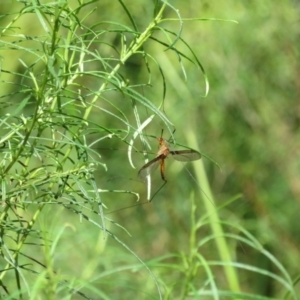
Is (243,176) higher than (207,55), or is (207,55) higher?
(207,55)

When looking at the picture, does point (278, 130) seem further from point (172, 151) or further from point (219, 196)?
point (172, 151)

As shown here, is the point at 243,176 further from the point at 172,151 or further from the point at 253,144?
the point at 172,151

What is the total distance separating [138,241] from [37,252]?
0.50m

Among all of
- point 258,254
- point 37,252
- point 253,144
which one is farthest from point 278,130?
point 37,252

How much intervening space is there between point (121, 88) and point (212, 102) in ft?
4.64

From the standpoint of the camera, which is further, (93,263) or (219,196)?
(219,196)

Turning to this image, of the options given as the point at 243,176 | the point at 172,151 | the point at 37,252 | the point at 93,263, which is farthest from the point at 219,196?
the point at 172,151

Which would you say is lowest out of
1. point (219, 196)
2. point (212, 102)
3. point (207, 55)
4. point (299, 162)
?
point (219, 196)

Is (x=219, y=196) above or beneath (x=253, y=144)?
beneath

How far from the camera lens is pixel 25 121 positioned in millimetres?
525

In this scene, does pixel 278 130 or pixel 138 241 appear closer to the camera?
pixel 278 130

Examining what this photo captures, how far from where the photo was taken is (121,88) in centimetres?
52

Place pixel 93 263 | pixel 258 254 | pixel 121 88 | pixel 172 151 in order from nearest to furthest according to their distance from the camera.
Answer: pixel 121 88 → pixel 172 151 → pixel 93 263 → pixel 258 254

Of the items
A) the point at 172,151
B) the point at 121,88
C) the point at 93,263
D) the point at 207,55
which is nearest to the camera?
the point at 121,88
